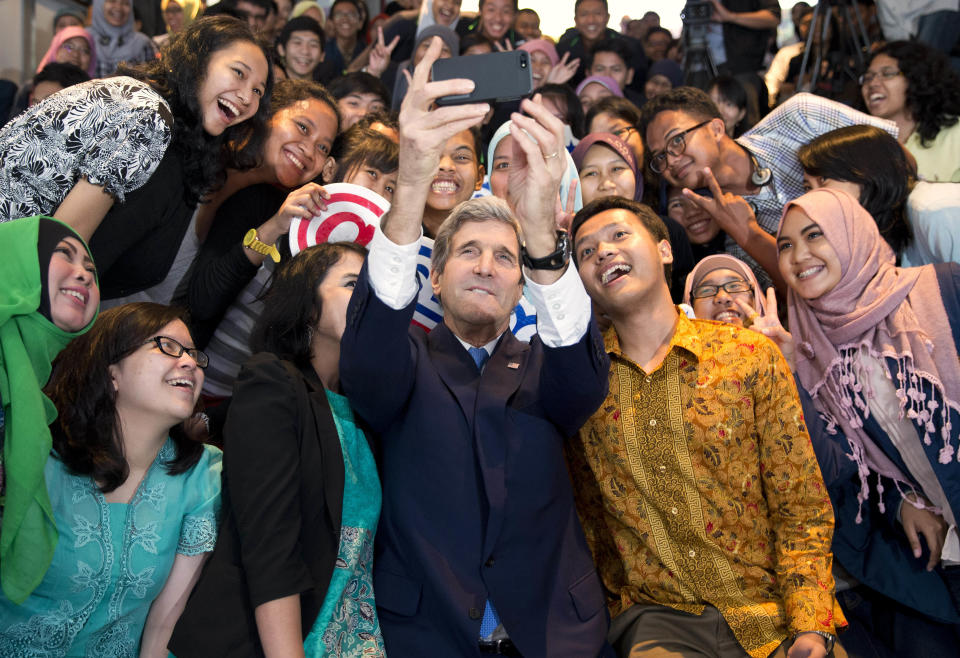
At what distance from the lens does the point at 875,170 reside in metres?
3.45

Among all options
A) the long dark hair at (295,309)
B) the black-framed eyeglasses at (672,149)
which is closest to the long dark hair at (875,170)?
the black-framed eyeglasses at (672,149)

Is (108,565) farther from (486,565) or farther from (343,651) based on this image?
(486,565)

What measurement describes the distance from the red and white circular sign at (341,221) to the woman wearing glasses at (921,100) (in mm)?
2670

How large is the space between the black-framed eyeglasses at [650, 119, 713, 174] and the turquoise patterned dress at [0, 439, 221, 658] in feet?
8.78

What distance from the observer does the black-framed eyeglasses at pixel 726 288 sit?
3230 mm

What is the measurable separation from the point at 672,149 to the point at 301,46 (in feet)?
8.26

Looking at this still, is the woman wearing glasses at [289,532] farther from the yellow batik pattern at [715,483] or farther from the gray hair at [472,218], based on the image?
the yellow batik pattern at [715,483]

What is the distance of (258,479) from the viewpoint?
205 centimetres

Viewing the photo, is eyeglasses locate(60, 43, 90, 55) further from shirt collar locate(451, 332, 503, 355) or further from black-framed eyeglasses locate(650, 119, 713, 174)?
shirt collar locate(451, 332, 503, 355)

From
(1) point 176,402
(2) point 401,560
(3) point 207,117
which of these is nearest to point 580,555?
(2) point 401,560

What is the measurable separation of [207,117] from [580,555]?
1.86 m

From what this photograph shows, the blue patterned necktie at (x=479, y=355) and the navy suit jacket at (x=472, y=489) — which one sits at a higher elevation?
the blue patterned necktie at (x=479, y=355)

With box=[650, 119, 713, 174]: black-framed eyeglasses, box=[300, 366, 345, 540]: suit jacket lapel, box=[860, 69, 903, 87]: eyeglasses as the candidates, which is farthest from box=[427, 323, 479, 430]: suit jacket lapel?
box=[860, 69, 903, 87]: eyeglasses

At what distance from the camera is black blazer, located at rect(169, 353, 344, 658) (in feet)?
6.52
